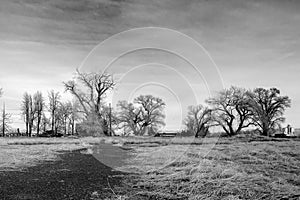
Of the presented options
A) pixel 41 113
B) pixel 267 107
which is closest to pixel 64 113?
pixel 41 113

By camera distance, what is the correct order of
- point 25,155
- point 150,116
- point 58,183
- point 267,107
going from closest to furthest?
1. point 58,183
2. point 25,155
3. point 150,116
4. point 267,107

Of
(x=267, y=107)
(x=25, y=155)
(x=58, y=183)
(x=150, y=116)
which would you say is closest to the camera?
(x=58, y=183)

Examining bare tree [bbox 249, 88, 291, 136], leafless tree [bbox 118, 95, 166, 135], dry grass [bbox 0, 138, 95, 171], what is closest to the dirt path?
dry grass [bbox 0, 138, 95, 171]

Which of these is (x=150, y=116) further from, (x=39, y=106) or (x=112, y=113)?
(x=39, y=106)

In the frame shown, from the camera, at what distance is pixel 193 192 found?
7199mm

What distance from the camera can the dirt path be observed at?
23.2 ft

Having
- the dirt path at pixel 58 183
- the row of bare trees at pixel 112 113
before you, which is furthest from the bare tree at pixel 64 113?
the dirt path at pixel 58 183

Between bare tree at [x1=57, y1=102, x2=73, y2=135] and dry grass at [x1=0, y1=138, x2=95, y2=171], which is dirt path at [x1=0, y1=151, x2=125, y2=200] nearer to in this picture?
dry grass at [x1=0, y1=138, x2=95, y2=171]

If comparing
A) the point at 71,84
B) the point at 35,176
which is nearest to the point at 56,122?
Answer: the point at 71,84

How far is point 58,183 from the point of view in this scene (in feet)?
27.9

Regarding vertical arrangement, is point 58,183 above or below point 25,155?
above

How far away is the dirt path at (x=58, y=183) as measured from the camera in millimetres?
7082

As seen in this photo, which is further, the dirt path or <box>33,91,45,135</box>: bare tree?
<box>33,91,45,135</box>: bare tree

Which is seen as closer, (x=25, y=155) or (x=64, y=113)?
(x=25, y=155)
